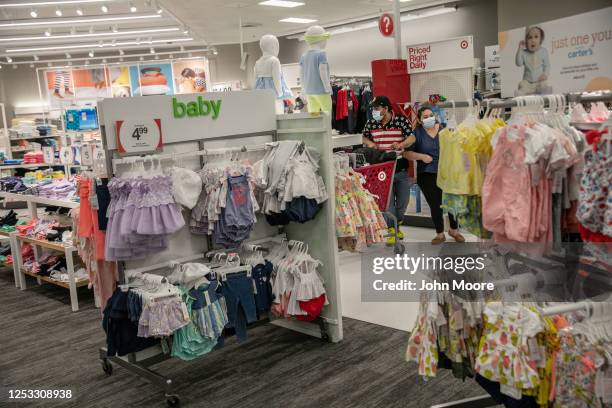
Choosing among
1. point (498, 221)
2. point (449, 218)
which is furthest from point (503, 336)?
point (449, 218)

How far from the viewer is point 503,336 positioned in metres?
2.19

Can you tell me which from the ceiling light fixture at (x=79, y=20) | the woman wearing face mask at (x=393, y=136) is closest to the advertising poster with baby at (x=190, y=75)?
the ceiling light fixture at (x=79, y=20)

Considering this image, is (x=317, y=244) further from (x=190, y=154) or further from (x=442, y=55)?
(x=442, y=55)

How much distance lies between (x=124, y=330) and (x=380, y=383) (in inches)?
65.1

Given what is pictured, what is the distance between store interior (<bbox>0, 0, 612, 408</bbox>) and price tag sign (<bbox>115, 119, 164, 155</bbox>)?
0.04 ft

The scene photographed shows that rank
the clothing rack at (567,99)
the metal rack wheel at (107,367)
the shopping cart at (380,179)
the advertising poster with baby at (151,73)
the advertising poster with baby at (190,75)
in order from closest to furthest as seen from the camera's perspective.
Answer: the clothing rack at (567,99)
the metal rack wheel at (107,367)
the shopping cart at (380,179)
the advertising poster with baby at (151,73)
the advertising poster with baby at (190,75)

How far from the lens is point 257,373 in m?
3.83

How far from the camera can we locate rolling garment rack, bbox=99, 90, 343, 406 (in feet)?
12.0

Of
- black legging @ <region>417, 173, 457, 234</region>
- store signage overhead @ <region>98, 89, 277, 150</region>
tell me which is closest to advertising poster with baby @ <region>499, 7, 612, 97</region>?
black legging @ <region>417, 173, 457, 234</region>

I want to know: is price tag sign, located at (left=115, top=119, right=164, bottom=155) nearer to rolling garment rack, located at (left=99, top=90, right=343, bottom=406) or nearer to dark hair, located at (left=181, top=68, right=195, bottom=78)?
rolling garment rack, located at (left=99, top=90, right=343, bottom=406)

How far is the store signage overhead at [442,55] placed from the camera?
26.4ft

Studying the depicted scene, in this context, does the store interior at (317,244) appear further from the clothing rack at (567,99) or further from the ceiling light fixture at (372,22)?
the ceiling light fixture at (372,22)

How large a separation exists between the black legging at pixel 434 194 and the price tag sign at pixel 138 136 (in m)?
3.60

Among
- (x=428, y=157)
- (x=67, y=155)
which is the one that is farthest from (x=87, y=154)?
(x=428, y=157)
